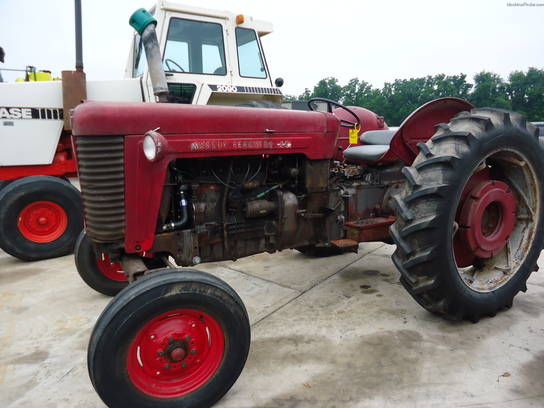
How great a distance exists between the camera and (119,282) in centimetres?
311

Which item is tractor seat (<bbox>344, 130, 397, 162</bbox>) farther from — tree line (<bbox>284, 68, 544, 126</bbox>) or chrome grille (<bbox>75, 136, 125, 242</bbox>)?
tree line (<bbox>284, 68, 544, 126</bbox>)

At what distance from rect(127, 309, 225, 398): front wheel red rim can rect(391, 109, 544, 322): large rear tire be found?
4.03 ft

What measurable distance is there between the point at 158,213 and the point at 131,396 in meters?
0.91

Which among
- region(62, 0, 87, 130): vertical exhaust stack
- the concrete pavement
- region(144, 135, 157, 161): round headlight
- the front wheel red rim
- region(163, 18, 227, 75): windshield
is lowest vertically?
the concrete pavement

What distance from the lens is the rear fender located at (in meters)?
2.96

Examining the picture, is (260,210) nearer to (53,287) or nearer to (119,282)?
(119,282)

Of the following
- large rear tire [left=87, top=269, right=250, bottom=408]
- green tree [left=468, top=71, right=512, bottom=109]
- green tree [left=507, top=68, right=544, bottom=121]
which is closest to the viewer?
large rear tire [left=87, top=269, right=250, bottom=408]

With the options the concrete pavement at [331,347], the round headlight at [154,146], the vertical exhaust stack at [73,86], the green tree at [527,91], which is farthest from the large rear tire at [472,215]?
the green tree at [527,91]

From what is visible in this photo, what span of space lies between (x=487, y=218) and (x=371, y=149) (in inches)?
40.2

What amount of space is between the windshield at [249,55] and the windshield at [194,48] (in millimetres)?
246

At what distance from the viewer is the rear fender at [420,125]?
2.96 meters

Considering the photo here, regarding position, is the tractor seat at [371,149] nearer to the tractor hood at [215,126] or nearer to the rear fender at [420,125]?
the rear fender at [420,125]

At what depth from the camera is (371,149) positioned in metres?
3.24

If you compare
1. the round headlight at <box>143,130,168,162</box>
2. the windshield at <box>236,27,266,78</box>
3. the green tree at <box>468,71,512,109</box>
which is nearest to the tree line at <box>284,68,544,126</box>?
the green tree at <box>468,71,512,109</box>
